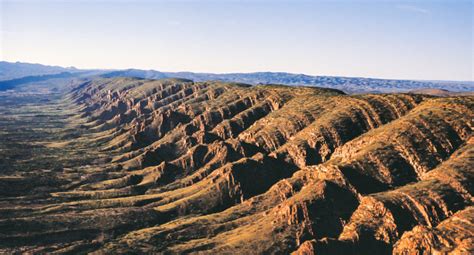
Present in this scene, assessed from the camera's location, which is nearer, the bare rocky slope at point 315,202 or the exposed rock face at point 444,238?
the exposed rock face at point 444,238

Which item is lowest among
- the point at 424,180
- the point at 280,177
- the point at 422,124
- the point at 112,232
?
the point at 112,232

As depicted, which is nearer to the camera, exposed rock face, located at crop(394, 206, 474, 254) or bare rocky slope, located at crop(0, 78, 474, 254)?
exposed rock face, located at crop(394, 206, 474, 254)

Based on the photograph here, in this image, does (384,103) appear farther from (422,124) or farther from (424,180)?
(424,180)

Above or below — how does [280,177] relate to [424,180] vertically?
below

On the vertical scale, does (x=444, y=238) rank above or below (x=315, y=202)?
above

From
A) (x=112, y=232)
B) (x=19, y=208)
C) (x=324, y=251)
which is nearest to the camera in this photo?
(x=324, y=251)

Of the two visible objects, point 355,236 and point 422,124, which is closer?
point 355,236

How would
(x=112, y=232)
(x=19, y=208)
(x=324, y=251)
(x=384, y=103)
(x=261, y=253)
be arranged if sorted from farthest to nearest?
(x=384, y=103)
(x=19, y=208)
(x=112, y=232)
(x=261, y=253)
(x=324, y=251)

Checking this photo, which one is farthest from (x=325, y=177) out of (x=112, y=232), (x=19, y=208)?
(x=19, y=208)

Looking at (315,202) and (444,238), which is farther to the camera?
(315,202)
